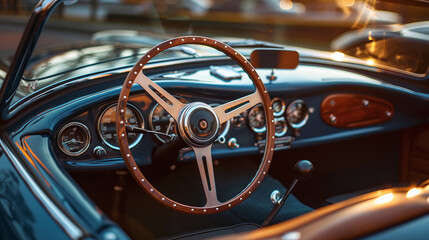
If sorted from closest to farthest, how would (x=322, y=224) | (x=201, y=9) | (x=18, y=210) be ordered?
(x=322, y=224), (x=18, y=210), (x=201, y=9)

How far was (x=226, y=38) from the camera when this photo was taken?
297cm

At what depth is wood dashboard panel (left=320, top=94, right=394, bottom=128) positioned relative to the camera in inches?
111

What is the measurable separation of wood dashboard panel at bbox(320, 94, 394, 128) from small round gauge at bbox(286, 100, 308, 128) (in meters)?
0.12

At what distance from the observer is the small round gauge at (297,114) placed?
2.68 meters

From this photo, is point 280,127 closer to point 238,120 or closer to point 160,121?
point 238,120

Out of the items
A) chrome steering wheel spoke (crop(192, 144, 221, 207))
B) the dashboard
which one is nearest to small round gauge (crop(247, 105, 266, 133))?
the dashboard

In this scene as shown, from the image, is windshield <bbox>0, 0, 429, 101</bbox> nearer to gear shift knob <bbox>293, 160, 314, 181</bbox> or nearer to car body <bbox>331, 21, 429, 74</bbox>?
car body <bbox>331, 21, 429, 74</bbox>

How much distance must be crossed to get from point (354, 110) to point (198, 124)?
53.3 inches

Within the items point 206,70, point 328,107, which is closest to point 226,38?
point 206,70

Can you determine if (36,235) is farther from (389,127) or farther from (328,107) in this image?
(389,127)

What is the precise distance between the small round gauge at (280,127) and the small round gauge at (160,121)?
63 cm

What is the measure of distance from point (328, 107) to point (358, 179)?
0.69m

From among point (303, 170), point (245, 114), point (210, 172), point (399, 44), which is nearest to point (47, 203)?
point (210, 172)

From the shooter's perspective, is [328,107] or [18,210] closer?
[18,210]
